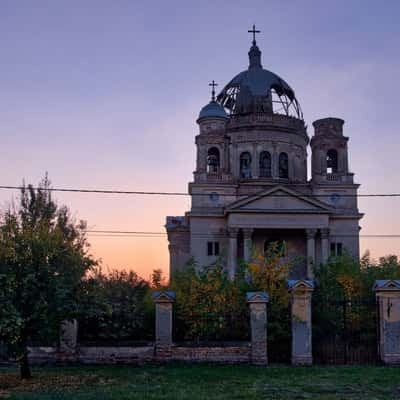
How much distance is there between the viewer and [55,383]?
55.7ft

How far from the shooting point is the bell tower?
1828 inches

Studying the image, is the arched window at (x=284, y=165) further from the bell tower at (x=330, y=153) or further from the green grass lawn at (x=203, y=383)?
the green grass lawn at (x=203, y=383)

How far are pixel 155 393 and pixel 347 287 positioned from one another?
40.5 feet

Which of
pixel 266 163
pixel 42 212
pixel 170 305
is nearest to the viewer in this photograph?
pixel 170 305

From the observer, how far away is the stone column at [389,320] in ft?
70.7

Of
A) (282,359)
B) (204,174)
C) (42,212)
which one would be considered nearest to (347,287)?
(282,359)

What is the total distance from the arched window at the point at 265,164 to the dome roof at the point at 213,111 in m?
3.98

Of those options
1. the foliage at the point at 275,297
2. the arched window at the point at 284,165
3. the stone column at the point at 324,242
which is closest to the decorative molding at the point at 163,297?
the foliage at the point at 275,297

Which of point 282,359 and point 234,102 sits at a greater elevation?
point 234,102

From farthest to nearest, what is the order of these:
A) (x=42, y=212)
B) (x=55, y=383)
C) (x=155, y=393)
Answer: (x=42, y=212) → (x=55, y=383) → (x=155, y=393)

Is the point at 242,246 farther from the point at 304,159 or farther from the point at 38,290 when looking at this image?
the point at 38,290

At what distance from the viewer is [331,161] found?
156 ft

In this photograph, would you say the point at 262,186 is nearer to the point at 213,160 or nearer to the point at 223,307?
the point at 213,160

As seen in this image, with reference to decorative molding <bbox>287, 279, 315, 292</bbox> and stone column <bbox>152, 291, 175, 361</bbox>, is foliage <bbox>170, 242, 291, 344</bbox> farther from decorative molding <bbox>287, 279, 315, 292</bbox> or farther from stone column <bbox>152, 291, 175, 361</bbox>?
stone column <bbox>152, 291, 175, 361</bbox>
